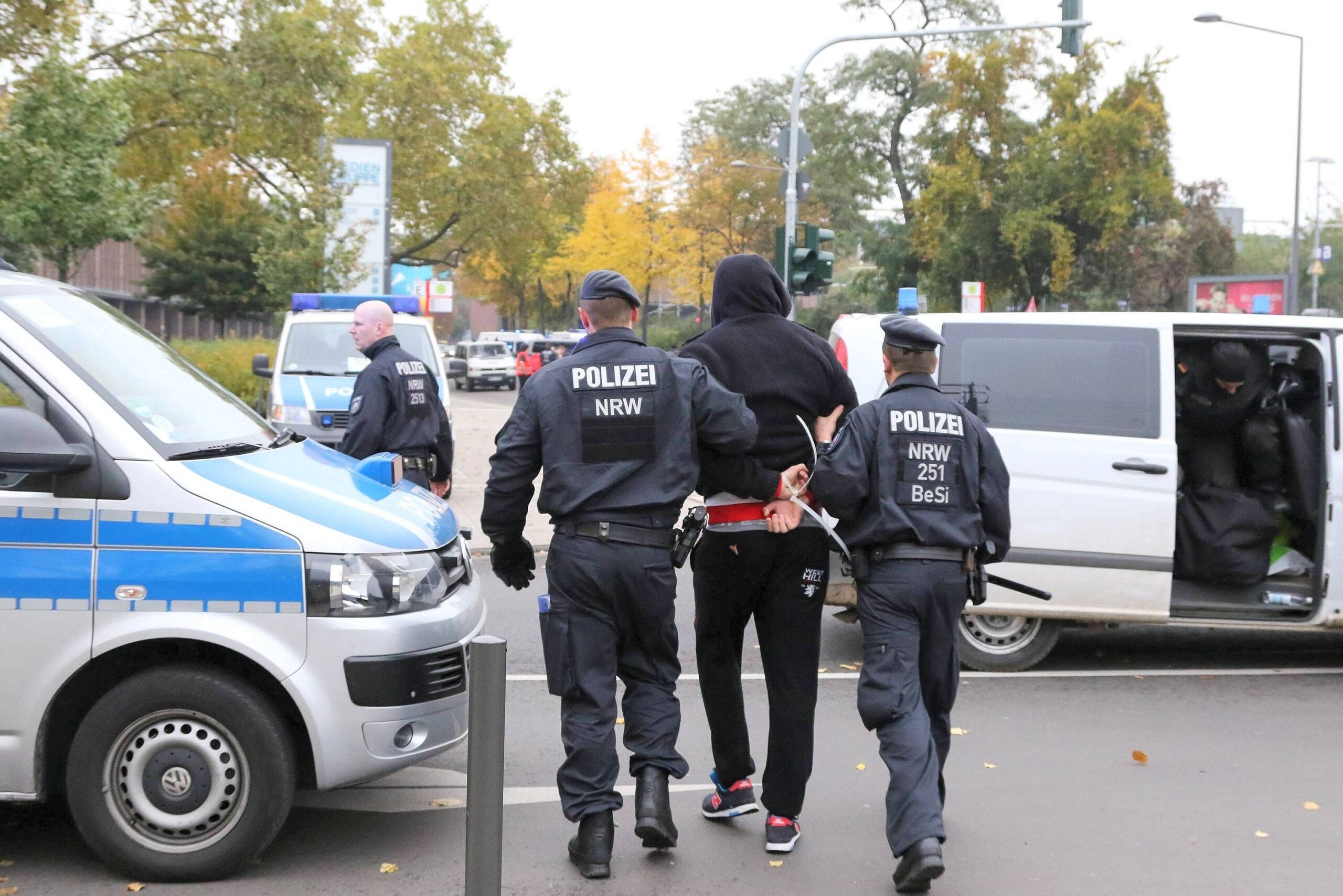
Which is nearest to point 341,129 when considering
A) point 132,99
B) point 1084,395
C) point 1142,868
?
point 132,99

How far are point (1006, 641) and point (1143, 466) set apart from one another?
1.20 m

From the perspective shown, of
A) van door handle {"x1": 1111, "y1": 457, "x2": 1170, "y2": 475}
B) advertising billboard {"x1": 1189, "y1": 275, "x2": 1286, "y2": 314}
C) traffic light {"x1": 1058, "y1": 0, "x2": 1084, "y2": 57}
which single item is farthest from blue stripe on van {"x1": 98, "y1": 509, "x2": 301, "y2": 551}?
advertising billboard {"x1": 1189, "y1": 275, "x2": 1286, "y2": 314}

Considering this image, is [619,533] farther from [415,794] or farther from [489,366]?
[489,366]

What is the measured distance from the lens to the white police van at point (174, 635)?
417 centimetres

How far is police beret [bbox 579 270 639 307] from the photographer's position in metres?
4.58

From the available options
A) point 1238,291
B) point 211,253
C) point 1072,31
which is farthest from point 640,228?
point 1072,31

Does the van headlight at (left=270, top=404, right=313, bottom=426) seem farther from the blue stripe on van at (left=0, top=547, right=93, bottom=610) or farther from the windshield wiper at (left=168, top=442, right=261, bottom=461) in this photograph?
the blue stripe on van at (left=0, top=547, right=93, bottom=610)

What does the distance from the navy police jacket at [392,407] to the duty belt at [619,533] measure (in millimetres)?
3757

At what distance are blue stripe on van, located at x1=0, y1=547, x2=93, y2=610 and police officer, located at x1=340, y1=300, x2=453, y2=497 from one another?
3.75m

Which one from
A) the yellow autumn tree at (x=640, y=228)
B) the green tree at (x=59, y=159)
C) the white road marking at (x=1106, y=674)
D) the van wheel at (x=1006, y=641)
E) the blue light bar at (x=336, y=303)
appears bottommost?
the white road marking at (x=1106, y=674)

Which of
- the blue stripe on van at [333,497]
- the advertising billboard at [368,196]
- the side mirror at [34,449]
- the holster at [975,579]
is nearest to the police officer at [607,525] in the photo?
the blue stripe on van at [333,497]

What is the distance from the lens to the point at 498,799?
130 inches

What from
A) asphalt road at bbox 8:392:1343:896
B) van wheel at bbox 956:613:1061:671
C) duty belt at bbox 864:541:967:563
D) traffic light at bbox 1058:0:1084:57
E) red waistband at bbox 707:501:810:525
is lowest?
asphalt road at bbox 8:392:1343:896

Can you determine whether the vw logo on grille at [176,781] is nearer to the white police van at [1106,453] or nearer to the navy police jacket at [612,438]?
the navy police jacket at [612,438]
